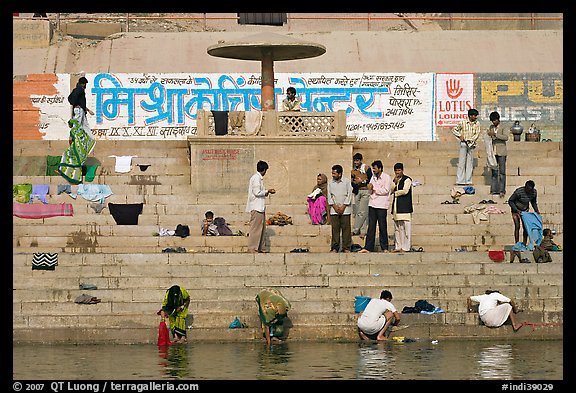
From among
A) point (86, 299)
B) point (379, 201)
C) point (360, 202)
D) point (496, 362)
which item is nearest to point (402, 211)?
point (379, 201)

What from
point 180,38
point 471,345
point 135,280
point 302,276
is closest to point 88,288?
point 135,280

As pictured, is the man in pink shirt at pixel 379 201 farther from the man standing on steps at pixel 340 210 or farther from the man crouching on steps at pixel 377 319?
the man crouching on steps at pixel 377 319

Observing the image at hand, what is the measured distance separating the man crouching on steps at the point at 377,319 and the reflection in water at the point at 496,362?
1311 mm

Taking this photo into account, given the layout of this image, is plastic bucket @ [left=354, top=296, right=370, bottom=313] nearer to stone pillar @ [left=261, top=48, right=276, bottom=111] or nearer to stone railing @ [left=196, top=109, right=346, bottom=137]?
stone railing @ [left=196, top=109, right=346, bottom=137]

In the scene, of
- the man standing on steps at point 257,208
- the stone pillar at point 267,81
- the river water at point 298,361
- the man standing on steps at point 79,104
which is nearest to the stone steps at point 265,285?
the river water at point 298,361

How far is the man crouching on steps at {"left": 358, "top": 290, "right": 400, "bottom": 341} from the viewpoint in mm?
17203

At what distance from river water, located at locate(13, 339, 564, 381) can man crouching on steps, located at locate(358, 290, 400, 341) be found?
0.70 ft

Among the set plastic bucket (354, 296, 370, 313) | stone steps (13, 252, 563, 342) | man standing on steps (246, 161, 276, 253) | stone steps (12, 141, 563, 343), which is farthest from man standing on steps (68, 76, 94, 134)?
plastic bucket (354, 296, 370, 313)

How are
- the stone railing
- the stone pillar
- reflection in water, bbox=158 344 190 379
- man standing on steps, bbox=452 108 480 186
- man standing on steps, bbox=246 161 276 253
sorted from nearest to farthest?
reflection in water, bbox=158 344 190 379
man standing on steps, bbox=246 161 276 253
man standing on steps, bbox=452 108 480 186
the stone railing
the stone pillar

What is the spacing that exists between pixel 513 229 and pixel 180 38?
1277 cm

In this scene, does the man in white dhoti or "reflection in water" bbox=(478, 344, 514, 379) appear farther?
the man in white dhoti

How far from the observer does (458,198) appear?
71.6 feet

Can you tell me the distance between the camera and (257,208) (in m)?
19.5

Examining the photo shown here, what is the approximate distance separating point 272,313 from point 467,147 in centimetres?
678
